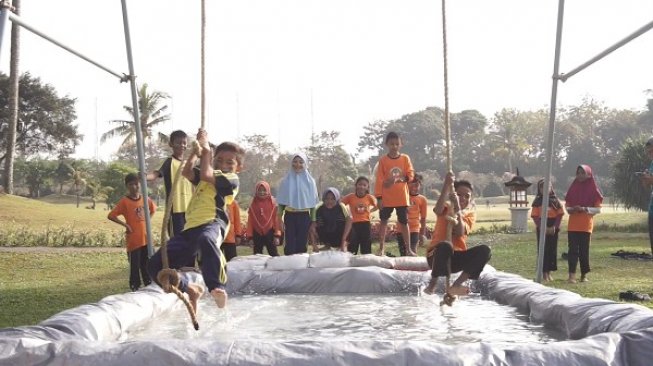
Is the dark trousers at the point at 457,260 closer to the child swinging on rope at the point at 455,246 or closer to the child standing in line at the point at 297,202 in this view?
the child swinging on rope at the point at 455,246

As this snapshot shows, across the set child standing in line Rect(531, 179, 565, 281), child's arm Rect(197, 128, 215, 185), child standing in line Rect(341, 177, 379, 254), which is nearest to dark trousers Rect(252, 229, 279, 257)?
child standing in line Rect(341, 177, 379, 254)

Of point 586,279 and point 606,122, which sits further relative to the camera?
point 606,122

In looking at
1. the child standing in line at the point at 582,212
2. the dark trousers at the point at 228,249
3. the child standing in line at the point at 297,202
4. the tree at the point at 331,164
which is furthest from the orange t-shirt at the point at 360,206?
the tree at the point at 331,164

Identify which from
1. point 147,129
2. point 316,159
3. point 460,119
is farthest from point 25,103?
point 460,119

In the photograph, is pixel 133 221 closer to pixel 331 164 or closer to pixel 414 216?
pixel 414 216

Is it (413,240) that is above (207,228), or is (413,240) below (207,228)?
below

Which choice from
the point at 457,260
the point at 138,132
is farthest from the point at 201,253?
the point at 138,132

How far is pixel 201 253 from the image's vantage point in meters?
4.66

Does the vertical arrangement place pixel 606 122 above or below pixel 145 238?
above

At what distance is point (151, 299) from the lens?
5629 mm

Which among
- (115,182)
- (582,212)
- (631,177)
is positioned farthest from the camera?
(115,182)

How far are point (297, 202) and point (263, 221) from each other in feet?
1.77

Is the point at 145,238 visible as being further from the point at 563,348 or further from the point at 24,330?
the point at 563,348

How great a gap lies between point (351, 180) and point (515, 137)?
16962 mm
